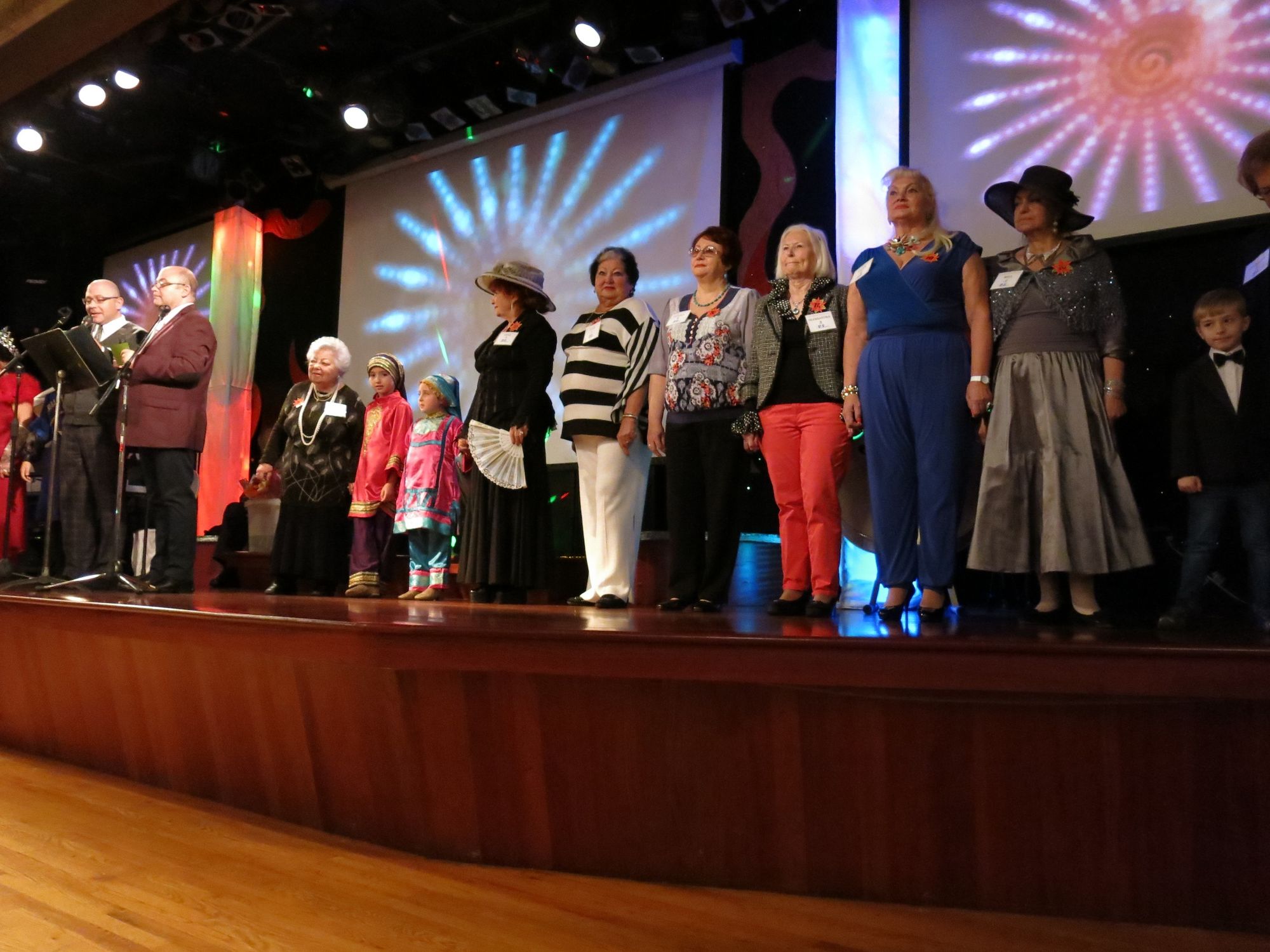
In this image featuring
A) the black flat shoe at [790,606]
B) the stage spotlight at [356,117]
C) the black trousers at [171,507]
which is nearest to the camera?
the black flat shoe at [790,606]

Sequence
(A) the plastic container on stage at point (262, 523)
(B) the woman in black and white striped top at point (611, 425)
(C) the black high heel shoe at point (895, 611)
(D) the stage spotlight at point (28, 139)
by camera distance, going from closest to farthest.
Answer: (C) the black high heel shoe at point (895, 611) → (B) the woman in black and white striped top at point (611, 425) → (A) the plastic container on stage at point (262, 523) → (D) the stage spotlight at point (28, 139)

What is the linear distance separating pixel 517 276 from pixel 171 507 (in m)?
1.70

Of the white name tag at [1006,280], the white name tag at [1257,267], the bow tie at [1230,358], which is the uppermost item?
the white name tag at [1257,267]

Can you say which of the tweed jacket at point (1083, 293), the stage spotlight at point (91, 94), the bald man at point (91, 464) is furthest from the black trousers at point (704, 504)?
the stage spotlight at point (91, 94)

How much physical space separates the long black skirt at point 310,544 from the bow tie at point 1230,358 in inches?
139

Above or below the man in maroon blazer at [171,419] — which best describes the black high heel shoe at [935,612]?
below

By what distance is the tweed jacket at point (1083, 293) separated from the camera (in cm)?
262

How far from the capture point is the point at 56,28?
443cm

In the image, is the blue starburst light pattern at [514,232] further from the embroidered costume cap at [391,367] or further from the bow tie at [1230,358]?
the bow tie at [1230,358]

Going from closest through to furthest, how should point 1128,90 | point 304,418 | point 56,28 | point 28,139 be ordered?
point 1128,90 < point 56,28 < point 304,418 < point 28,139

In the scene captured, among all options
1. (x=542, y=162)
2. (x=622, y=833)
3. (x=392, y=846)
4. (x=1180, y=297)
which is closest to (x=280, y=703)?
(x=392, y=846)

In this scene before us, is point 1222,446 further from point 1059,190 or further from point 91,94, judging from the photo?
point 91,94

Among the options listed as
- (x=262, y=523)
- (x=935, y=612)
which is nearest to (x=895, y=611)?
(x=935, y=612)

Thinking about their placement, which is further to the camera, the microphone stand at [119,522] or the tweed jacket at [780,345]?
the microphone stand at [119,522]
